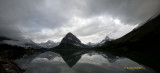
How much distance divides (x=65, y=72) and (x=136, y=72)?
20.3m

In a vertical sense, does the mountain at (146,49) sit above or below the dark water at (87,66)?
above

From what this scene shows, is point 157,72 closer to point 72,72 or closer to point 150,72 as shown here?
point 150,72

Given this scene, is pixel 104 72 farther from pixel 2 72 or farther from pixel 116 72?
pixel 2 72

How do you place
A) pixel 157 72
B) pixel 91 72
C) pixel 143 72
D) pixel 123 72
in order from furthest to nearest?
1. pixel 91 72
2. pixel 123 72
3. pixel 143 72
4. pixel 157 72

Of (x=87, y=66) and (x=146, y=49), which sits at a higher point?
(x=146, y=49)

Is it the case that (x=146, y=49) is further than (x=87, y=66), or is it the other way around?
(x=146, y=49)

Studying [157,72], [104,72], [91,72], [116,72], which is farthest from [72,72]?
[157,72]

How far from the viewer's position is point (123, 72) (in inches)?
932

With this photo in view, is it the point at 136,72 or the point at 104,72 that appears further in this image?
the point at 104,72

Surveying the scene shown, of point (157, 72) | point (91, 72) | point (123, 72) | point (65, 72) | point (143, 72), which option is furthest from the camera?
point (65, 72)

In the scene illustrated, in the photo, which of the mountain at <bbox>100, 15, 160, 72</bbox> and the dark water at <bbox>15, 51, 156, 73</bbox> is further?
the mountain at <bbox>100, 15, 160, 72</bbox>

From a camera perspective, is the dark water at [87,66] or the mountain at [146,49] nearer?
the dark water at [87,66]

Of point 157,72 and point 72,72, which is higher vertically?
point 157,72

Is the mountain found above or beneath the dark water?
above
